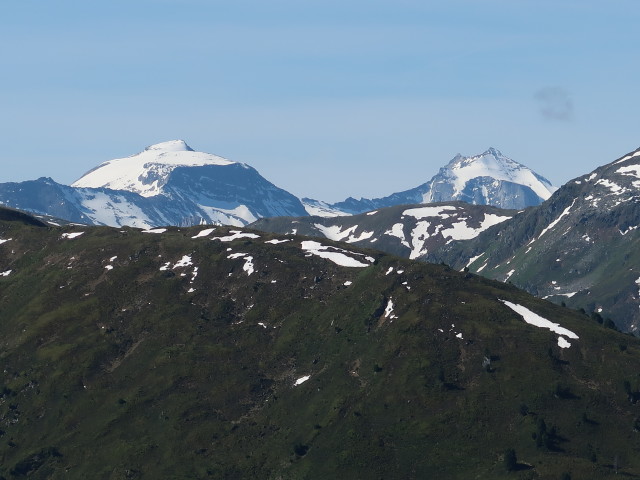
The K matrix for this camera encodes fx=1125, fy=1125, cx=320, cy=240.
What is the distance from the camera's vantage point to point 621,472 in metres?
194

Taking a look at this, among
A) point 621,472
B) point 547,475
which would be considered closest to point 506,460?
point 547,475

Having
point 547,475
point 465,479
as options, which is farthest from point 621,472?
point 465,479

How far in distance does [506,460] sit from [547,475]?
7.81 meters

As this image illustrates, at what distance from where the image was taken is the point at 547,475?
7589 inches

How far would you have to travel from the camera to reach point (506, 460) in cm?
19700

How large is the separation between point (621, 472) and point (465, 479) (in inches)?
1056

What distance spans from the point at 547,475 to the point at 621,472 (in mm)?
13266

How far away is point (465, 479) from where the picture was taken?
198 metres

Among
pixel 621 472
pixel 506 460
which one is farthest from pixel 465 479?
pixel 621 472

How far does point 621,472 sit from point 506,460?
19694mm

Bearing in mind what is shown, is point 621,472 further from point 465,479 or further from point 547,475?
point 465,479
